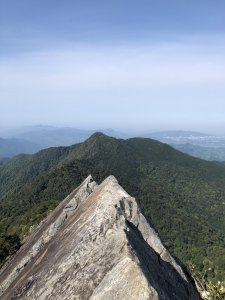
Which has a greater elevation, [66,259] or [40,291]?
[66,259]

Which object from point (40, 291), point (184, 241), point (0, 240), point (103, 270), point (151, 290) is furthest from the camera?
point (184, 241)

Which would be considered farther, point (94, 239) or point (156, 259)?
point (156, 259)

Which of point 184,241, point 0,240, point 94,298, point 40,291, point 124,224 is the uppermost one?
point 124,224

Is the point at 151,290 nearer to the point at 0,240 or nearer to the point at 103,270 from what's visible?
the point at 103,270

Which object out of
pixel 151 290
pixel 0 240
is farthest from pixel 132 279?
pixel 0 240

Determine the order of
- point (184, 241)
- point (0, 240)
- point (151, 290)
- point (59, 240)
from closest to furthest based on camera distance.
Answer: point (151, 290) < point (59, 240) < point (0, 240) < point (184, 241)

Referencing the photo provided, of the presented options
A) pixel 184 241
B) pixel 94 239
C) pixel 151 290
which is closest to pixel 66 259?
pixel 94 239
